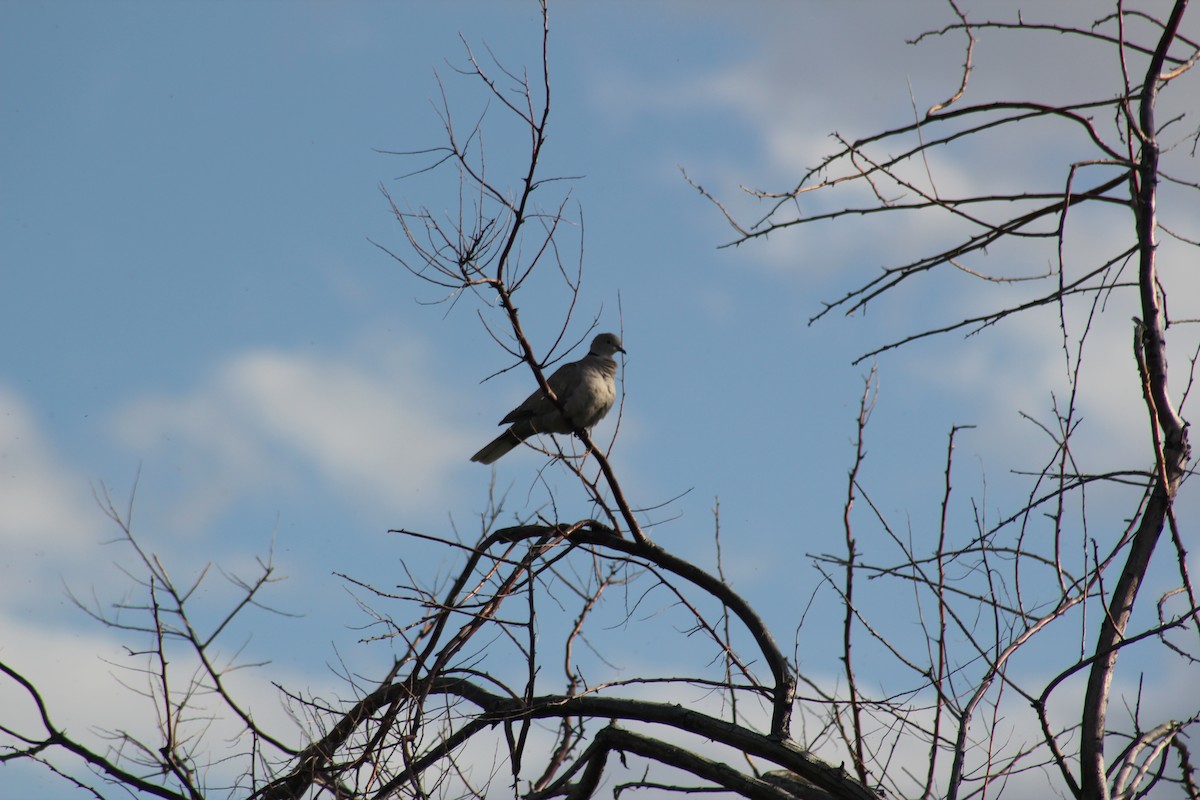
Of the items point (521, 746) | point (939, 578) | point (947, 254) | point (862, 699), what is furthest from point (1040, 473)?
point (521, 746)

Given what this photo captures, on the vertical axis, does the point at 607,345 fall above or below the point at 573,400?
above

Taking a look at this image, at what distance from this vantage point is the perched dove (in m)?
7.52

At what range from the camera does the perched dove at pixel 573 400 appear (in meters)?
7.52

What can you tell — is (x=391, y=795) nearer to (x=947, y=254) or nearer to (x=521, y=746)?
(x=521, y=746)

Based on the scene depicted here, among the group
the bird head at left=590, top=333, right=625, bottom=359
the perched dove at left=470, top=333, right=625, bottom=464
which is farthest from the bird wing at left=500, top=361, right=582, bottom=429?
the bird head at left=590, top=333, right=625, bottom=359

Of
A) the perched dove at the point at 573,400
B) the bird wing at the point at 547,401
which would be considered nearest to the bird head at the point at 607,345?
the perched dove at the point at 573,400

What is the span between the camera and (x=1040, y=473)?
12.1 ft

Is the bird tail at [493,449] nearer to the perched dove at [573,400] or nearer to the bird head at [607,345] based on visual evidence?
the perched dove at [573,400]

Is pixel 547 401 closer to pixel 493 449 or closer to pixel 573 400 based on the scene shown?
pixel 573 400

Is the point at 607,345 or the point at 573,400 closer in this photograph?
the point at 573,400

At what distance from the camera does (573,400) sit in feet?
24.6

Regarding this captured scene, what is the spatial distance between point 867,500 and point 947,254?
3.09 feet

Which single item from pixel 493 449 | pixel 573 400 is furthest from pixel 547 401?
pixel 493 449

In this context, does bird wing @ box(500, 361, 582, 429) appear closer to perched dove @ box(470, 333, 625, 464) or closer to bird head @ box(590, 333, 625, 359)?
perched dove @ box(470, 333, 625, 464)
